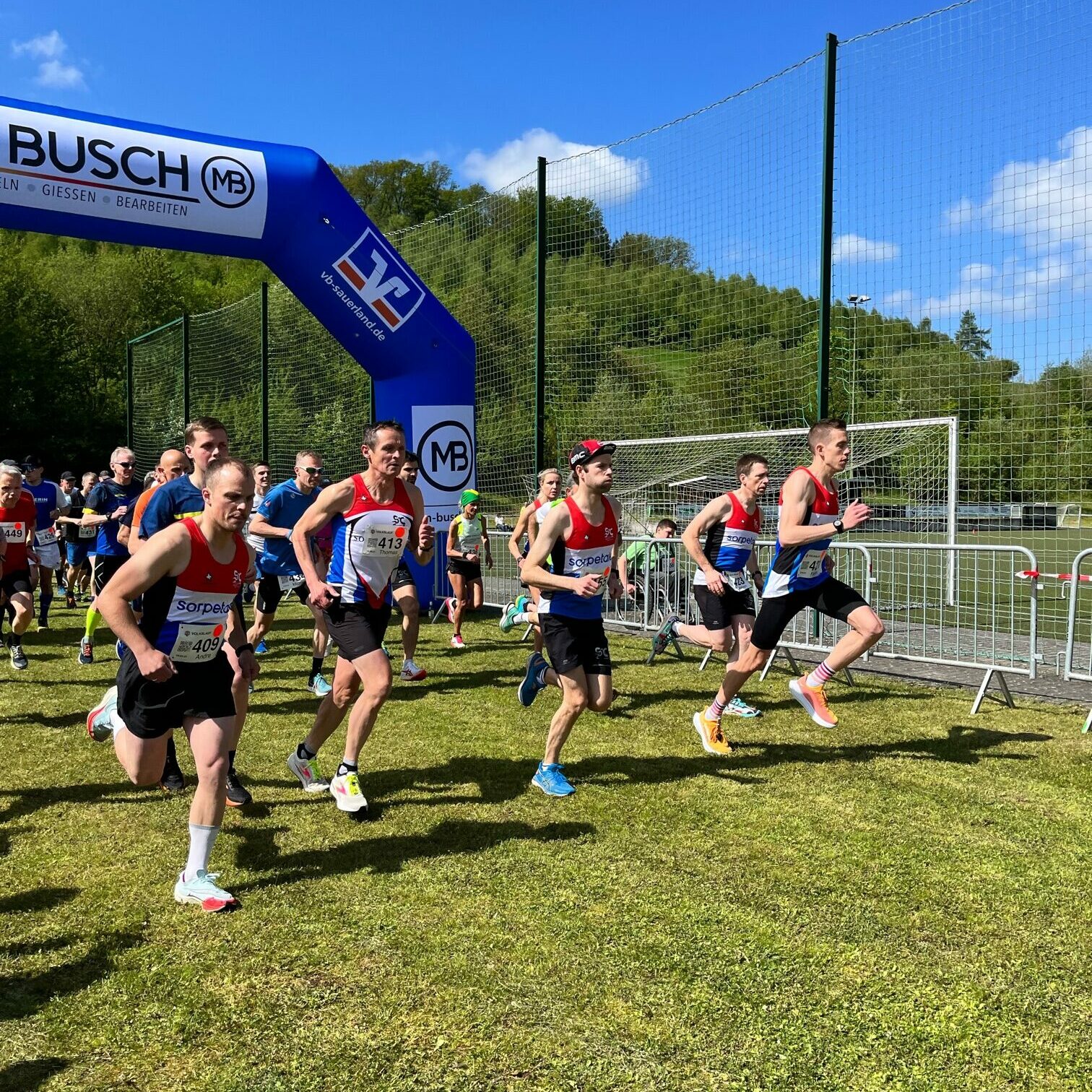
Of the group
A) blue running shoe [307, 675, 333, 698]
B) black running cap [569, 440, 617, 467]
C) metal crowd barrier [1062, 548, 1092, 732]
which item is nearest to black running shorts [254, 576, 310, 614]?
blue running shoe [307, 675, 333, 698]

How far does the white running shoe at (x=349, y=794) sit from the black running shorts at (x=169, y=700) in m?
1.11

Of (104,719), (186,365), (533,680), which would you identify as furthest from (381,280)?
(186,365)

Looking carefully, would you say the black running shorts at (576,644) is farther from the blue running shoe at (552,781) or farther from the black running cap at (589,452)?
the black running cap at (589,452)

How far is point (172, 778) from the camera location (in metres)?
5.62

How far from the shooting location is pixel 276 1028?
9.93ft

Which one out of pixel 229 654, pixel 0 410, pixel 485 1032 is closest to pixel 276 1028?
pixel 485 1032

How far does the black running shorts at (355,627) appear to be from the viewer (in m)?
5.21

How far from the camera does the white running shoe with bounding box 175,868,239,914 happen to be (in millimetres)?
3875

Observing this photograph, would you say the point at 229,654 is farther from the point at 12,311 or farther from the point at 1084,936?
the point at 12,311

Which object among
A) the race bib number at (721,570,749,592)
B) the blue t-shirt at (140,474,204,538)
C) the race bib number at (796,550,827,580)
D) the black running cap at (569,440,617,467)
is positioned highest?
the black running cap at (569,440,617,467)

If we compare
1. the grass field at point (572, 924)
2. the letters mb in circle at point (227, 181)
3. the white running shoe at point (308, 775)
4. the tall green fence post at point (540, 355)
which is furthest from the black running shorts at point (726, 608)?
the letters mb in circle at point (227, 181)

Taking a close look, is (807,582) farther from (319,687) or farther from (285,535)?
(319,687)

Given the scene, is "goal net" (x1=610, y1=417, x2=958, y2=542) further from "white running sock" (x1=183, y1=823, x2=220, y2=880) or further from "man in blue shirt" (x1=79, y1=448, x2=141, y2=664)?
"white running sock" (x1=183, y1=823, x2=220, y2=880)

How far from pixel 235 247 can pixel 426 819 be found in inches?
351
